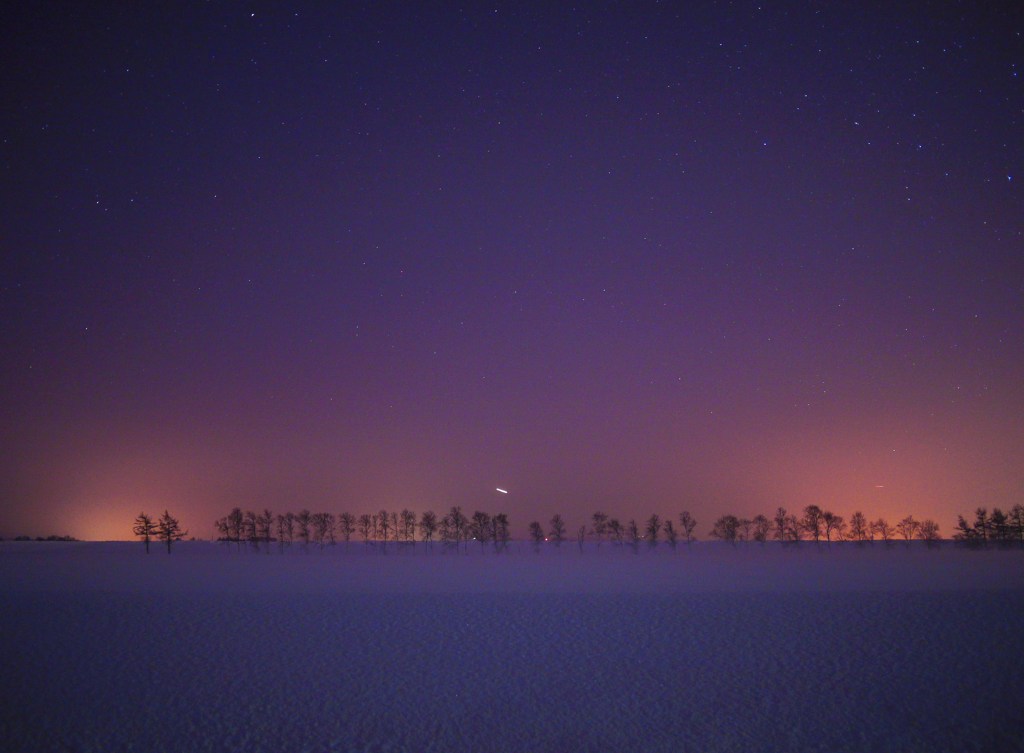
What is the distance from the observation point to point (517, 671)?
19984mm

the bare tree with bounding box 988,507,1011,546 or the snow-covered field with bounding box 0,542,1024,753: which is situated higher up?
the snow-covered field with bounding box 0,542,1024,753

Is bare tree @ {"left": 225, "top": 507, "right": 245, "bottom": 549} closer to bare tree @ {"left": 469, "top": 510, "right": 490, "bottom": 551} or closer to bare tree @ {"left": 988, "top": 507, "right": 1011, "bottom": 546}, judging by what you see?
bare tree @ {"left": 469, "top": 510, "right": 490, "bottom": 551}

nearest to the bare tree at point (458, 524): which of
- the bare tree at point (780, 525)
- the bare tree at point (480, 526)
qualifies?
the bare tree at point (480, 526)

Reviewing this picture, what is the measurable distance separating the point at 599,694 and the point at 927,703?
34.7 feet

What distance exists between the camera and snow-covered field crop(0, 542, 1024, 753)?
48.9 feet

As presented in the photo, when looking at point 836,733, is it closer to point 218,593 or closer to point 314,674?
point 314,674

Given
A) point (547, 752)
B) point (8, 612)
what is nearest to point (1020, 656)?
point (547, 752)

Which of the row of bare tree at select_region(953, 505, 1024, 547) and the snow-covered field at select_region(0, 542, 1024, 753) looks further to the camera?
the row of bare tree at select_region(953, 505, 1024, 547)

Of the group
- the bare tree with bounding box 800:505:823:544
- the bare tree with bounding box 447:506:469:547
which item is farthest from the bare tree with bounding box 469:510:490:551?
the bare tree with bounding box 800:505:823:544

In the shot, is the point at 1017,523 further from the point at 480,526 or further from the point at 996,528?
the point at 480,526

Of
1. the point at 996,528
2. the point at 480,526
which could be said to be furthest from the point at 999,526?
the point at 480,526

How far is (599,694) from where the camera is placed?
17734 millimetres

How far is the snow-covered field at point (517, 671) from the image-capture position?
14898 mm

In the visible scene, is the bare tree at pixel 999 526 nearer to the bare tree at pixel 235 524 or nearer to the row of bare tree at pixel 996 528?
the row of bare tree at pixel 996 528
